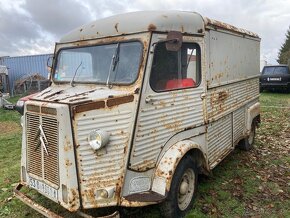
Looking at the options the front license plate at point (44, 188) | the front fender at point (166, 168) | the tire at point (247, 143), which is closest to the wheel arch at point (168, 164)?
the front fender at point (166, 168)

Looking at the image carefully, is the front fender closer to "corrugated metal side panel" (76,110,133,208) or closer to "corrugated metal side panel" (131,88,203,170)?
"corrugated metal side panel" (131,88,203,170)

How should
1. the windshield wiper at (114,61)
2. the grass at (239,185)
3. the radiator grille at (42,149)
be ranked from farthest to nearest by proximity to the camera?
the grass at (239,185)
the windshield wiper at (114,61)
the radiator grille at (42,149)

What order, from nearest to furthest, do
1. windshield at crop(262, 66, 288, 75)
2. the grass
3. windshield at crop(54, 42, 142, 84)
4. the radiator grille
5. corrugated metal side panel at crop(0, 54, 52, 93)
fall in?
the radiator grille < windshield at crop(54, 42, 142, 84) < the grass < windshield at crop(262, 66, 288, 75) < corrugated metal side panel at crop(0, 54, 52, 93)

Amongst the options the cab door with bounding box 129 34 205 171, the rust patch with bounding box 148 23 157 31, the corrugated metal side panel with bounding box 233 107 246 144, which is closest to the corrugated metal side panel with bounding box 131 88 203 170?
the cab door with bounding box 129 34 205 171

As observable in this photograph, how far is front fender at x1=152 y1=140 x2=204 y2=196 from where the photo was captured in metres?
3.74

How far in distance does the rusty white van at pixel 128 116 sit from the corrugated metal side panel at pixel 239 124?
1.14m

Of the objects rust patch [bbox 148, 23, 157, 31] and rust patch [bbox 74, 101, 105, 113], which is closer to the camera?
rust patch [bbox 74, 101, 105, 113]

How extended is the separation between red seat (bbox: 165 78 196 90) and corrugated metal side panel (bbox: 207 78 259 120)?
17.7 inches

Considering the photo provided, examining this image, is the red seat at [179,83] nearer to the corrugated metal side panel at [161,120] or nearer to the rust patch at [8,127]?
the corrugated metal side panel at [161,120]

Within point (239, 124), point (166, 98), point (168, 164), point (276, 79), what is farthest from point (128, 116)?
point (276, 79)

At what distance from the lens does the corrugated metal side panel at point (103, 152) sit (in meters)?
3.32

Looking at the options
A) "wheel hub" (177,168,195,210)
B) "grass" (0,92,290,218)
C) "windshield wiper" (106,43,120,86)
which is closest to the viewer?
"windshield wiper" (106,43,120,86)

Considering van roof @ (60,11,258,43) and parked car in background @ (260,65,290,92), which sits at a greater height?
van roof @ (60,11,258,43)

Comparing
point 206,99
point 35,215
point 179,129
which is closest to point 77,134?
point 179,129
